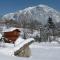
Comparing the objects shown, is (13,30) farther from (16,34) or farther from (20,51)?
(20,51)

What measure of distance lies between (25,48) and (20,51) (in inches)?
8.8

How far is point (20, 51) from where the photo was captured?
23.1 feet

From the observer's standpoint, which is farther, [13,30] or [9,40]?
[13,30]

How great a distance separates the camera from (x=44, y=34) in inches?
953

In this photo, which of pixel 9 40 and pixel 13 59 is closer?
pixel 13 59

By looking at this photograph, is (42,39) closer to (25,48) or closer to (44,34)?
(44,34)

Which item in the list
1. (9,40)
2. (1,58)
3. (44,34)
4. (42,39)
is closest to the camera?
(1,58)

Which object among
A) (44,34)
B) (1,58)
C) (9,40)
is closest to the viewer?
(1,58)

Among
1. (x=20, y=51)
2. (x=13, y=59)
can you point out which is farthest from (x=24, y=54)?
(x=13, y=59)

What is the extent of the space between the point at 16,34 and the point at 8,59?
1772 cm

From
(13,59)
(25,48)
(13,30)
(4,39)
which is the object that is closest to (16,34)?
(13,30)

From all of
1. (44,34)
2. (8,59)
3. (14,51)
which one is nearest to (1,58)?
(8,59)

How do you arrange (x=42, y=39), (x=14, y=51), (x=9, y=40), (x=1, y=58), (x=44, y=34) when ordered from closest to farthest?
(x=1, y=58) → (x=14, y=51) → (x=9, y=40) → (x=42, y=39) → (x=44, y=34)

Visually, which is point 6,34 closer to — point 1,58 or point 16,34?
point 16,34
